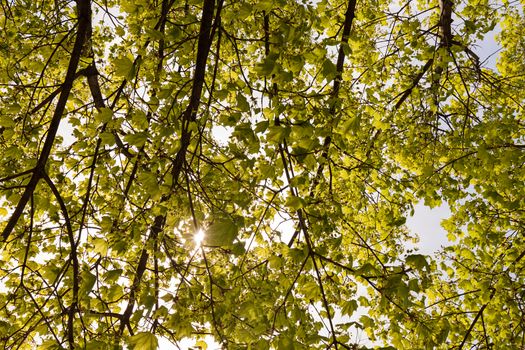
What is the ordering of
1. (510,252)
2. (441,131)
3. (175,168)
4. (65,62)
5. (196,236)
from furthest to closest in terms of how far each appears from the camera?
(441,131) < (510,252) < (65,62) < (175,168) < (196,236)

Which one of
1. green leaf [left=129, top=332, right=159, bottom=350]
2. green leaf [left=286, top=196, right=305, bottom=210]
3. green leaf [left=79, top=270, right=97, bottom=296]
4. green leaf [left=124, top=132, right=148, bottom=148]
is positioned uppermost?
green leaf [left=124, top=132, right=148, bottom=148]

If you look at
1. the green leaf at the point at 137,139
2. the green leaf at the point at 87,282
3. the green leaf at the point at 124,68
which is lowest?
the green leaf at the point at 87,282

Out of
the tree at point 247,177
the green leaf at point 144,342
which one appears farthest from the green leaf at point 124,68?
the green leaf at point 144,342

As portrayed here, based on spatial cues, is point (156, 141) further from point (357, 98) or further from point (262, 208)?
point (357, 98)

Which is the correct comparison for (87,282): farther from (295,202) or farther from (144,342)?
(295,202)

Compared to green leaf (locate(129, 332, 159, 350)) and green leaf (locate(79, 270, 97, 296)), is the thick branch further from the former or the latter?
green leaf (locate(129, 332, 159, 350))

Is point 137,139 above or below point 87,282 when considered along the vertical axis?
above

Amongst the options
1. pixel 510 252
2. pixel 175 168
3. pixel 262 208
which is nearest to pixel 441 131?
pixel 510 252

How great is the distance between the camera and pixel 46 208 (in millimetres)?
3443

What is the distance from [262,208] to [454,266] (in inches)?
139

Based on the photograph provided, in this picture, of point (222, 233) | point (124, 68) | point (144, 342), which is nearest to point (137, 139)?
point (124, 68)

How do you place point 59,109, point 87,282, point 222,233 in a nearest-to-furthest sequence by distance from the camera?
point 222,233
point 87,282
point 59,109

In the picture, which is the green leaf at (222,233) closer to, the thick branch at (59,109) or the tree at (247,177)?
the tree at (247,177)

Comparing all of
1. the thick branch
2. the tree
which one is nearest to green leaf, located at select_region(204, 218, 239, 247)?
the tree
